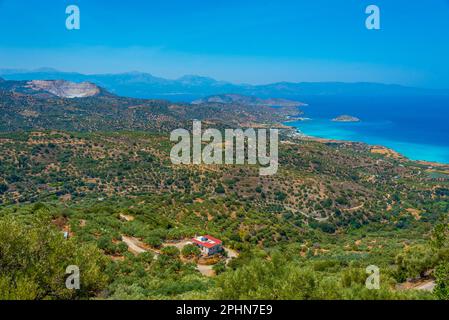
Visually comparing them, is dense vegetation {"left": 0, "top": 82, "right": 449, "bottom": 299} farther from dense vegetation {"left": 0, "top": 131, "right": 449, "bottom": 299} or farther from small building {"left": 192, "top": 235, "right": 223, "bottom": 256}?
small building {"left": 192, "top": 235, "right": 223, "bottom": 256}

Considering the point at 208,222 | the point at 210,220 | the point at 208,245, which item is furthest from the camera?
the point at 210,220

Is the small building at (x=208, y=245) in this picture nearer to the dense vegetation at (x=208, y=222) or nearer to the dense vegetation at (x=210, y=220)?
the dense vegetation at (x=208, y=222)

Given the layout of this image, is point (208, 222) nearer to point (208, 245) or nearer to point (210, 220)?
point (210, 220)

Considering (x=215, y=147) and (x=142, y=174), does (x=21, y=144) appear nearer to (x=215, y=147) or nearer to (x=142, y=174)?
(x=142, y=174)

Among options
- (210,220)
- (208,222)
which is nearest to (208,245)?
(208,222)

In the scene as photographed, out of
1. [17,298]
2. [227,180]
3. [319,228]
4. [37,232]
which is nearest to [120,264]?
[37,232]

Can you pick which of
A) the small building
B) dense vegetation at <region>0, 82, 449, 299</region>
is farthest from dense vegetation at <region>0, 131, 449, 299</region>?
the small building

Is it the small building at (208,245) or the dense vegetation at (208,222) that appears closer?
the dense vegetation at (208,222)

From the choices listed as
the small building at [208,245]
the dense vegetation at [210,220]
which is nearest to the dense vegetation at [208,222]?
the dense vegetation at [210,220]
